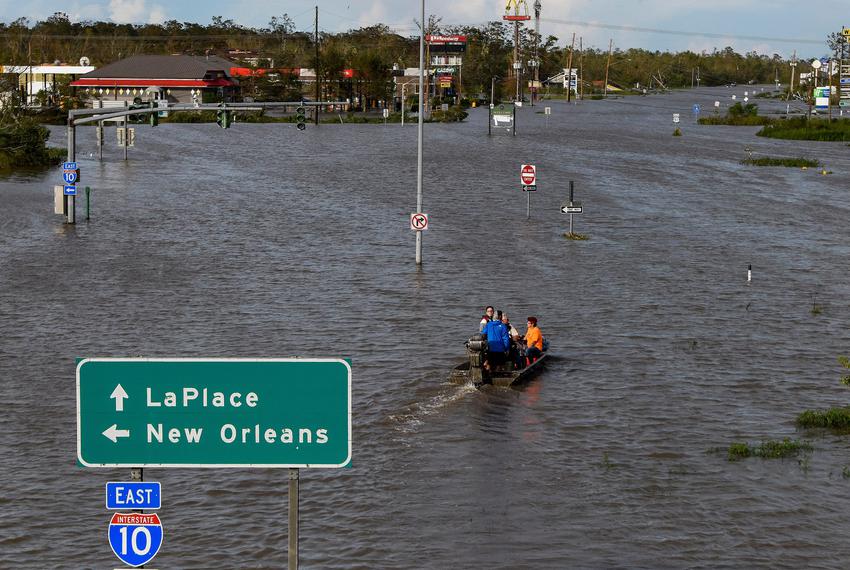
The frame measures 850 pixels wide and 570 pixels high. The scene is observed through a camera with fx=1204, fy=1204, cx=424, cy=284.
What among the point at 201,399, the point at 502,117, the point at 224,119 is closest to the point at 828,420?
the point at 201,399

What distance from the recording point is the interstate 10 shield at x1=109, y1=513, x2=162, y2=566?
8.88 m

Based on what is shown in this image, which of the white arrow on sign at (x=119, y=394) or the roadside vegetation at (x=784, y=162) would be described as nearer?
the white arrow on sign at (x=119, y=394)

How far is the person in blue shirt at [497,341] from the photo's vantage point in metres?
25.9

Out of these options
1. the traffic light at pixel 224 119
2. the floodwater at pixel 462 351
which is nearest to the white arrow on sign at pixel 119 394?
the floodwater at pixel 462 351

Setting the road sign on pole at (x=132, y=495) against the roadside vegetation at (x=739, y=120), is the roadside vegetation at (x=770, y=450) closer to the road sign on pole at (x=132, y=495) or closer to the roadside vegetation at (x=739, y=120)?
the road sign on pole at (x=132, y=495)

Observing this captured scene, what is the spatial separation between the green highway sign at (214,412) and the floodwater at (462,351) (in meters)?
8.90

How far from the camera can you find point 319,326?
106ft

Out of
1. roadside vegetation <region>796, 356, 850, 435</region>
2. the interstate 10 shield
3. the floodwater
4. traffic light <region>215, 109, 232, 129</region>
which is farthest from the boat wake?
traffic light <region>215, 109, 232, 129</region>

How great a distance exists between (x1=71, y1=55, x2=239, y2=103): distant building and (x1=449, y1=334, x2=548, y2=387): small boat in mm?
118115

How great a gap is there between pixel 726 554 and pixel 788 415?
8.11 metres

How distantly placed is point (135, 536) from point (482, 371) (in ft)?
56.3

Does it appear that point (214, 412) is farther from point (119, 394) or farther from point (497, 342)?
point (497, 342)

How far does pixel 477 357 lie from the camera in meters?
25.5

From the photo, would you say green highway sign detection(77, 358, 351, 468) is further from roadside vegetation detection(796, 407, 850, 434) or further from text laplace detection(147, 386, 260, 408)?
roadside vegetation detection(796, 407, 850, 434)
